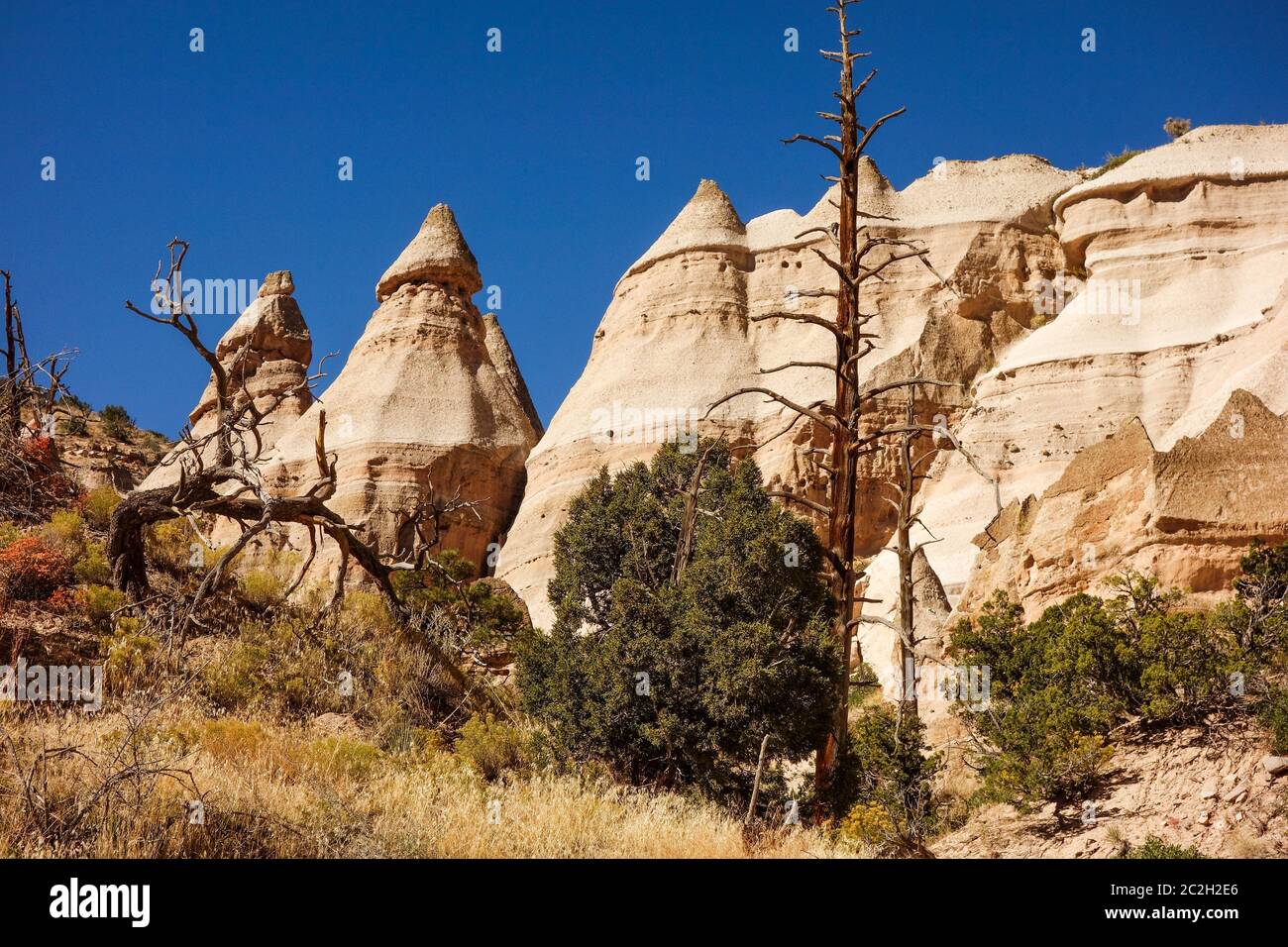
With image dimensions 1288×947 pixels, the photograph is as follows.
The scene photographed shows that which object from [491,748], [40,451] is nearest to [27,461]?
[40,451]

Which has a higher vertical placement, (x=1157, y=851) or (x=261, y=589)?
(x=261, y=589)

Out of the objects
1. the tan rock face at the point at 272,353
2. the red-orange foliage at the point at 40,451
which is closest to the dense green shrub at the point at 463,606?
the red-orange foliage at the point at 40,451

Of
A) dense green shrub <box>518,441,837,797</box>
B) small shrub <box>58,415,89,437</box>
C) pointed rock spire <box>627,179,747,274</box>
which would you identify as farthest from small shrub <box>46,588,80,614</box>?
pointed rock spire <box>627,179,747,274</box>

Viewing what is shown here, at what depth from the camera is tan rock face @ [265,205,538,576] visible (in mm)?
42438

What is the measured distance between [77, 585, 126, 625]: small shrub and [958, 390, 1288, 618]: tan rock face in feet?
38.8

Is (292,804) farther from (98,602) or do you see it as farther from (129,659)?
(98,602)

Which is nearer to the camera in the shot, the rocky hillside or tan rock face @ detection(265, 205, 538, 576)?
the rocky hillside

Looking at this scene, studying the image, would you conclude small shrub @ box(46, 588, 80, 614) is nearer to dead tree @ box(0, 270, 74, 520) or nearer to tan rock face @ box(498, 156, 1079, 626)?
dead tree @ box(0, 270, 74, 520)

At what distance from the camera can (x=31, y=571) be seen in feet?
45.1

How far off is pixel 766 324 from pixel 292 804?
37624mm

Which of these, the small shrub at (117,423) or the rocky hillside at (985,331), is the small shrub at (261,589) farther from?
the small shrub at (117,423)
